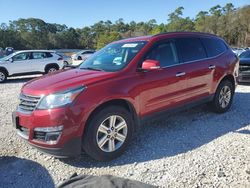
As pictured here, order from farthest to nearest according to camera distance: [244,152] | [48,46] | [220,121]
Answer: [48,46] → [220,121] → [244,152]

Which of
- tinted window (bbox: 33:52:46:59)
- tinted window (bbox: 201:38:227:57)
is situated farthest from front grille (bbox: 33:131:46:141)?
tinted window (bbox: 33:52:46:59)

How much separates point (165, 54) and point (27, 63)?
11097mm

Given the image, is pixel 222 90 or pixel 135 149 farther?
pixel 222 90

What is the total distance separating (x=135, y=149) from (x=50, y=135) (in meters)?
1.40

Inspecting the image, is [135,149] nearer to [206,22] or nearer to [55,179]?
[55,179]

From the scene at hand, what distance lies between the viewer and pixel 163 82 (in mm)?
4363

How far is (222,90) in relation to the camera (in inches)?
226

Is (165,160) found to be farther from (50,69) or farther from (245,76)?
(50,69)

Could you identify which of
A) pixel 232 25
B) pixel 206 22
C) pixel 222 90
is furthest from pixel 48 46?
pixel 222 90

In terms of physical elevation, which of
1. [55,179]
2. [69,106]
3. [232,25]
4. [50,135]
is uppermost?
[232,25]

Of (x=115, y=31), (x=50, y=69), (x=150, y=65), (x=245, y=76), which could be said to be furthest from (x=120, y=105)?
(x=115, y=31)

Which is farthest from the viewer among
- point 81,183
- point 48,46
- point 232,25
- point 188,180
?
point 48,46

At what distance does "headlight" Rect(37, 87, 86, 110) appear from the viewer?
3.39m

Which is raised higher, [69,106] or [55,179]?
[69,106]
